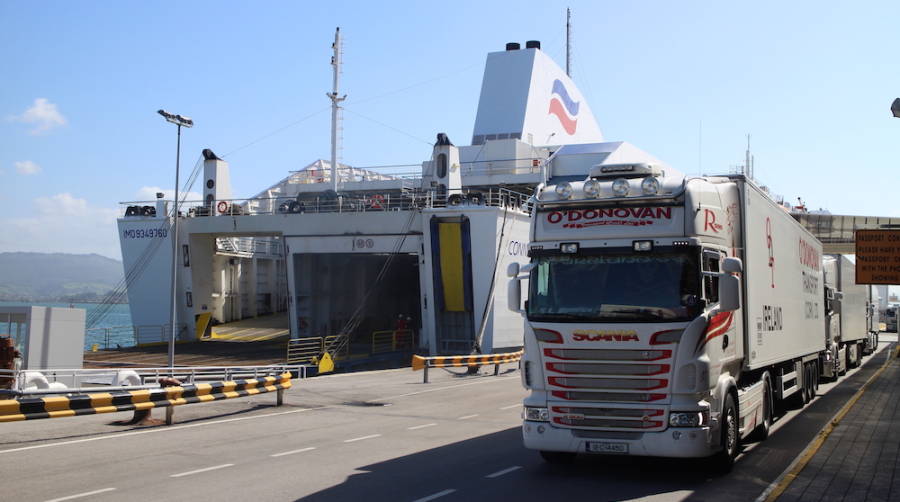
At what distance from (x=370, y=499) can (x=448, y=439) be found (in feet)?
15.5

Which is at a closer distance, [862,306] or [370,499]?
[370,499]

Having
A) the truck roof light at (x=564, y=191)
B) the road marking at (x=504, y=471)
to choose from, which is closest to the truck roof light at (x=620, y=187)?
the truck roof light at (x=564, y=191)

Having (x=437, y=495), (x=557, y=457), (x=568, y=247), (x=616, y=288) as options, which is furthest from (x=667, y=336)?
(x=437, y=495)

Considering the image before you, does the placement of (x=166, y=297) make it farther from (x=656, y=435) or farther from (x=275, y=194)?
(x=656, y=435)

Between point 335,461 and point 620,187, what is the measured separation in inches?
209

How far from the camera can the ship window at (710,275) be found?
365 inches

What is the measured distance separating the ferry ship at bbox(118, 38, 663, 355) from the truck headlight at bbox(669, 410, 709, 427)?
21041mm

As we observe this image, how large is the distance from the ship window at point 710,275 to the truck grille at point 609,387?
0.91 meters

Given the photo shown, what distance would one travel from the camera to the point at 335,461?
35.4 feet

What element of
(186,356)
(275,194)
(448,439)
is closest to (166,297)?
(186,356)

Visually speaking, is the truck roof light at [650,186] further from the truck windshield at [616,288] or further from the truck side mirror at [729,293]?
the truck side mirror at [729,293]

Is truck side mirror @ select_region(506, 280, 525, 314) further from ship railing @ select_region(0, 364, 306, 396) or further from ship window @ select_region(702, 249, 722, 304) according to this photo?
ship railing @ select_region(0, 364, 306, 396)

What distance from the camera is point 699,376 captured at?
8953mm

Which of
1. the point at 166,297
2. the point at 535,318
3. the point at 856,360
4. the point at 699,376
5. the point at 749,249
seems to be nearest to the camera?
the point at 699,376
